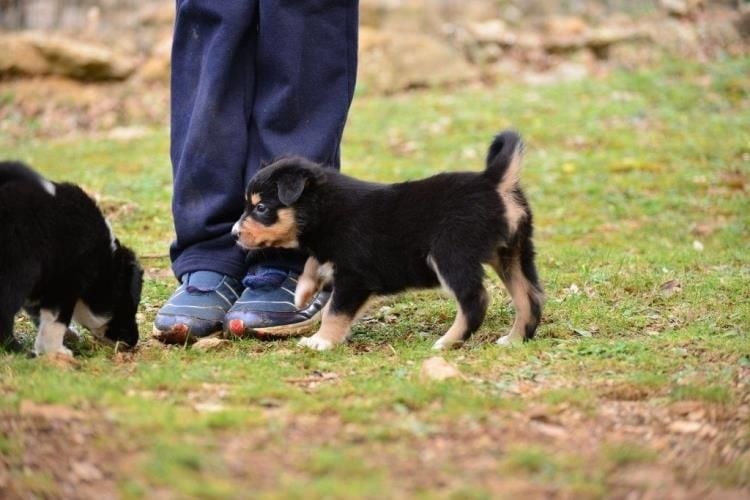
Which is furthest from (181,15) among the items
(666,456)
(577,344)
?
(666,456)

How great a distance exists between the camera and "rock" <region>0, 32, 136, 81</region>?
39.8 ft

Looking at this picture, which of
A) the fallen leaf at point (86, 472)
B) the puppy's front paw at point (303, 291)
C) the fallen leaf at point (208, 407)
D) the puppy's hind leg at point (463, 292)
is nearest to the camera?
the fallen leaf at point (86, 472)

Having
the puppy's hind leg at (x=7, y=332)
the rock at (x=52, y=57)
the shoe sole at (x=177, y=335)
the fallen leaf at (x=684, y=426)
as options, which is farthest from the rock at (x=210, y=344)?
the rock at (x=52, y=57)

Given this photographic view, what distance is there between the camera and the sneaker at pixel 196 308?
4461 mm

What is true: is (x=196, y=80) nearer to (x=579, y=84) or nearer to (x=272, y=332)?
(x=272, y=332)

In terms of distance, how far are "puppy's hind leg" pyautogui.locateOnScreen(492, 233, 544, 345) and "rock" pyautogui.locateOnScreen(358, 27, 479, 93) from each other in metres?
8.21

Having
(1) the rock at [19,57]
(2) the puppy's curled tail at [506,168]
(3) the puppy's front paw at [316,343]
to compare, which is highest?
(2) the puppy's curled tail at [506,168]

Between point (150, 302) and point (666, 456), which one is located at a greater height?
point (666, 456)

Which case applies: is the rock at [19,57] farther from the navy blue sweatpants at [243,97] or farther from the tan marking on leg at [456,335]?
the tan marking on leg at [456,335]

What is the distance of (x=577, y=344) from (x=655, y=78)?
8765 mm

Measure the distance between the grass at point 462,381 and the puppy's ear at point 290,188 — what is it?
607 millimetres

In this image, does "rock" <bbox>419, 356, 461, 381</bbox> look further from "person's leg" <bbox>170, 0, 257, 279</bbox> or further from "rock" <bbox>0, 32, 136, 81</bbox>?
"rock" <bbox>0, 32, 136, 81</bbox>

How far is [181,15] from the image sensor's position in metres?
4.80

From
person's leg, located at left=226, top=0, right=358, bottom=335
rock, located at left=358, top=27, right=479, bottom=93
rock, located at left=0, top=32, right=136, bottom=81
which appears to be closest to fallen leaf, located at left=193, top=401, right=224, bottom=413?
person's leg, located at left=226, top=0, right=358, bottom=335
